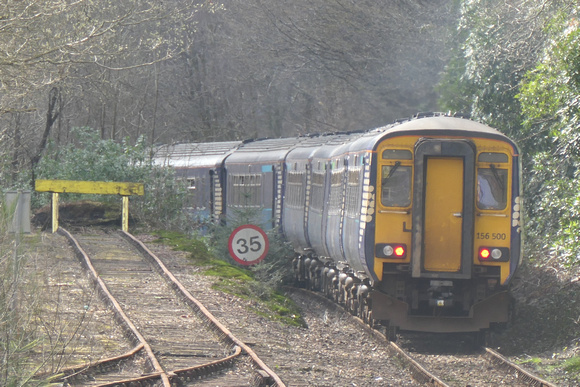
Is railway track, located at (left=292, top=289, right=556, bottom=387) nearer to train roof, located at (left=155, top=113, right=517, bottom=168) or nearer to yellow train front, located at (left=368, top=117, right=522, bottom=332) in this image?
yellow train front, located at (left=368, top=117, right=522, bottom=332)

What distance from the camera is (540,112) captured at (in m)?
14.1

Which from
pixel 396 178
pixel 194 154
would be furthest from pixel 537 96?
pixel 194 154

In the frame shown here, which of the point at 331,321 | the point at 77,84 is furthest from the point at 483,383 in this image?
the point at 77,84

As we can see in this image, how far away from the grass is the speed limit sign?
23.7 inches

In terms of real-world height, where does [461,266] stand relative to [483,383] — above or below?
above

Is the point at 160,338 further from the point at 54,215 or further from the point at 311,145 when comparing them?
the point at 54,215

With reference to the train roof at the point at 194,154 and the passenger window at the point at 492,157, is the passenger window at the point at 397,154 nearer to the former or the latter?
the passenger window at the point at 492,157

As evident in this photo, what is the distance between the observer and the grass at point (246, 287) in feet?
44.7

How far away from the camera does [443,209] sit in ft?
39.3

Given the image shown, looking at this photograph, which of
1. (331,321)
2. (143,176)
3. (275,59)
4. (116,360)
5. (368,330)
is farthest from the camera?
(275,59)

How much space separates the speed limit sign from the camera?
547 inches

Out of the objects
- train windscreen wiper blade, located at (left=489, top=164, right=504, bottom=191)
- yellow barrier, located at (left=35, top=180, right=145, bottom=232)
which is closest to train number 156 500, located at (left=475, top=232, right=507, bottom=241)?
train windscreen wiper blade, located at (left=489, top=164, right=504, bottom=191)

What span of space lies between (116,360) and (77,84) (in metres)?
21.6

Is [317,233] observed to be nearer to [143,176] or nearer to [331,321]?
[331,321]
